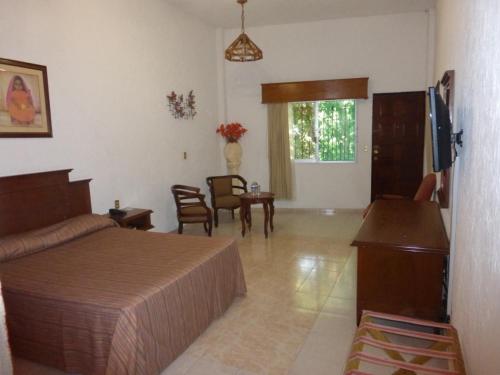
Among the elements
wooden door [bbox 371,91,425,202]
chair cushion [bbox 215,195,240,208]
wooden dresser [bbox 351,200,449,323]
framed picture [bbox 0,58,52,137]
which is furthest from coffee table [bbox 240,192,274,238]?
framed picture [bbox 0,58,52,137]

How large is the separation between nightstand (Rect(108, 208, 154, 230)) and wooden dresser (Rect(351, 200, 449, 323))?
241 cm

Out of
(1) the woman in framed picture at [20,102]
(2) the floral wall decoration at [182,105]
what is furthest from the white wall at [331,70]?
(1) the woman in framed picture at [20,102]

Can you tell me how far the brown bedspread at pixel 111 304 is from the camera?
202 cm

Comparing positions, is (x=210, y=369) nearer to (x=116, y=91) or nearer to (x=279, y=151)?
(x=116, y=91)

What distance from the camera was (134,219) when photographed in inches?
160

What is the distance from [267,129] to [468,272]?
5079 mm

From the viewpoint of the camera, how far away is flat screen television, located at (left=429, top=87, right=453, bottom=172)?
2.04 meters

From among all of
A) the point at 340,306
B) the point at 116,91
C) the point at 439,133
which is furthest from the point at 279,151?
the point at 439,133

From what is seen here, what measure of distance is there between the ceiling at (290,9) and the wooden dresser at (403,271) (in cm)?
386

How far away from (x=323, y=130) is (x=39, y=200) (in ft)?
14.9

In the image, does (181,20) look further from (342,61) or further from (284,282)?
(284,282)

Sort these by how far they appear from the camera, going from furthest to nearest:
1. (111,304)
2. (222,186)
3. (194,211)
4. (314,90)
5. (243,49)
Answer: (314,90) → (222,186) → (194,211) → (243,49) → (111,304)

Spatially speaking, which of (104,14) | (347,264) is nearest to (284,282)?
(347,264)

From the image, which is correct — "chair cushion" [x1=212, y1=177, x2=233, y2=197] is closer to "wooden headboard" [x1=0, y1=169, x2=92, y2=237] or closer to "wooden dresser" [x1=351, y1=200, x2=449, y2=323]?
"wooden headboard" [x1=0, y1=169, x2=92, y2=237]
